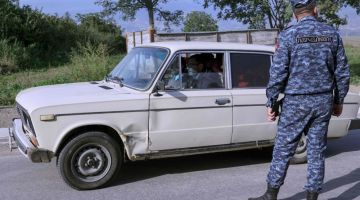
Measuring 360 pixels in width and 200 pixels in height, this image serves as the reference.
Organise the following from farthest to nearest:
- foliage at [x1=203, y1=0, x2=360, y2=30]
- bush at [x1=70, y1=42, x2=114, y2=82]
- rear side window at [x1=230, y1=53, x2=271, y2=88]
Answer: foliage at [x1=203, y1=0, x2=360, y2=30] → bush at [x1=70, y1=42, x2=114, y2=82] → rear side window at [x1=230, y1=53, x2=271, y2=88]

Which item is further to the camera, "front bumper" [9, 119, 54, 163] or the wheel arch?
the wheel arch

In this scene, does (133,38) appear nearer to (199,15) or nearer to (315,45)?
(315,45)

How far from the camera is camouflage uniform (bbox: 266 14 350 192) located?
464 cm

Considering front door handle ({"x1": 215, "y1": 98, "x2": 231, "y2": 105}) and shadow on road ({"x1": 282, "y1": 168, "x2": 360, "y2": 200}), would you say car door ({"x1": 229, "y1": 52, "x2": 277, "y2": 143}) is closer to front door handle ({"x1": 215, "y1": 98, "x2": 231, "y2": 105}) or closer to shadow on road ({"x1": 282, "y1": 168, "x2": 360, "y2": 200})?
front door handle ({"x1": 215, "y1": 98, "x2": 231, "y2": 105})

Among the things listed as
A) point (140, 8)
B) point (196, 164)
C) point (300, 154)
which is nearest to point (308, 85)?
point (300, 154)

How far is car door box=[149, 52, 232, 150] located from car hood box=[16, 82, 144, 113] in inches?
15.3

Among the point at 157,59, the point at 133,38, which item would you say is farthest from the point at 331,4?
the point at 157,59

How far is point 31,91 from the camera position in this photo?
6.47 metres

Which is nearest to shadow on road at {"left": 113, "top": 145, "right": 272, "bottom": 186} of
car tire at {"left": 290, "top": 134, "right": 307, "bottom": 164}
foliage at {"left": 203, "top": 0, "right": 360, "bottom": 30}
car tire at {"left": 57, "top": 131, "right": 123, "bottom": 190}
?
car tire at {"left": 57, "top": 131, "right": 123, "bottom": 190}

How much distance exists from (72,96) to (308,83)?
2586 mm

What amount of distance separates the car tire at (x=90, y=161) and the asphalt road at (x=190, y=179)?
12cm

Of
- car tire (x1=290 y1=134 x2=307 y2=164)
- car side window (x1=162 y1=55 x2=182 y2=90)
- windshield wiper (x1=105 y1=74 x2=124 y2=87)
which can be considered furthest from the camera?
car tire (x1=290 y1=134 x2=307 y2=164)

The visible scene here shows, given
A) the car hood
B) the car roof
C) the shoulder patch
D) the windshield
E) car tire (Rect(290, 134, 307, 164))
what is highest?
the shoulder patch

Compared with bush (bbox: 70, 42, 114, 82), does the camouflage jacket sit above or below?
above
